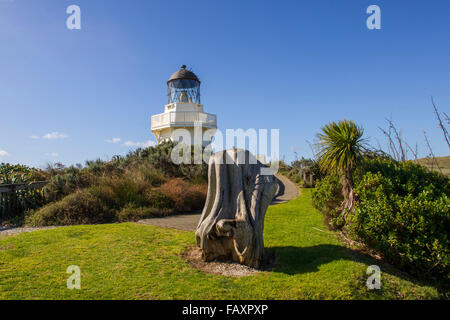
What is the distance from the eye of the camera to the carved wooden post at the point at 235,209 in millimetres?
5012

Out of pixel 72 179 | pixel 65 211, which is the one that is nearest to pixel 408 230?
pixel 65 211

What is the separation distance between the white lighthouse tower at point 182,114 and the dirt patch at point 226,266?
13.2 m

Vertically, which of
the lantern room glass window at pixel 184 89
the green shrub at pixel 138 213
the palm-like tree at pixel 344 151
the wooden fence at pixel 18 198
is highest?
the lantern room glass window at pixel 184 89

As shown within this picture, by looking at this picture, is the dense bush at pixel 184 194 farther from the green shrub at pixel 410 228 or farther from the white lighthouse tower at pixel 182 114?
the white lighthouse tower at pixel 182 114

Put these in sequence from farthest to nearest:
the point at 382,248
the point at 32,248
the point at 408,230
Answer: the point at 32,248 → the point at 382,248 → the point at 408,230

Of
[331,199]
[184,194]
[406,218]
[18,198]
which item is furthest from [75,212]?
[406,218]

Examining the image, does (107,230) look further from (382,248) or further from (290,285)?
(382,248)

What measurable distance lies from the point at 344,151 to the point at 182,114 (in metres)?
14.0

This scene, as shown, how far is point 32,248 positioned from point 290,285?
5.55 meters

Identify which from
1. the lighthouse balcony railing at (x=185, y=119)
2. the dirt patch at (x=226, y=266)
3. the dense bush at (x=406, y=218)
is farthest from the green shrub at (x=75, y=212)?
the lighthouse balcony railing at (x=185, y=119)

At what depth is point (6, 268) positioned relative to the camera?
4.88 m

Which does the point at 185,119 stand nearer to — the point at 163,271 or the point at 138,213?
the point at 138,213

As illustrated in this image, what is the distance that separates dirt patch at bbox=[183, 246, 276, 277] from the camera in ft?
15.9
